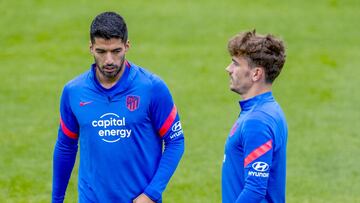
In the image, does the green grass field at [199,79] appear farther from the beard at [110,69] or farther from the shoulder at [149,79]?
the beard at [110,69]

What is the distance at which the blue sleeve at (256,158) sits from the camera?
610cm

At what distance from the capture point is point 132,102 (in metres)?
6.89

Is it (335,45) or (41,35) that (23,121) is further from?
(335,45)

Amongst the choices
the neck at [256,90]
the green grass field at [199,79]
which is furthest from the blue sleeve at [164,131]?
the green grass field at [199,79]

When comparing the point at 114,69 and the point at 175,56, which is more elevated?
the point at 114,69

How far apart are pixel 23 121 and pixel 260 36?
9115 millimetres

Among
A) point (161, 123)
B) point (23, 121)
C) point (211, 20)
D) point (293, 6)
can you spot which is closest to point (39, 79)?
point (23, 121)

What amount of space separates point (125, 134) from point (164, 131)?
0.31 m

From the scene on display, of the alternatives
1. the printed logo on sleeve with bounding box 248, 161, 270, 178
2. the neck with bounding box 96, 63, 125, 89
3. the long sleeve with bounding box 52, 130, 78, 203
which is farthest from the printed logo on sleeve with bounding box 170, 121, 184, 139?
the printed logo on sleeve with bounding box 248, 161, 270, 178

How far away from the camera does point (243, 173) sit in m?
6.31

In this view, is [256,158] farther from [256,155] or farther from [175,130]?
[175,130]

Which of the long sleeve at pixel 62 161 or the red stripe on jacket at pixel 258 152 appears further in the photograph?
the long sleeve at pixel 62 161

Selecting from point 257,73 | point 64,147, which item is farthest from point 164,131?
point 257,73

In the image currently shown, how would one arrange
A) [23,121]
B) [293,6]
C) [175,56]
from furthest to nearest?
[293,6], [175,56], [23,121]
